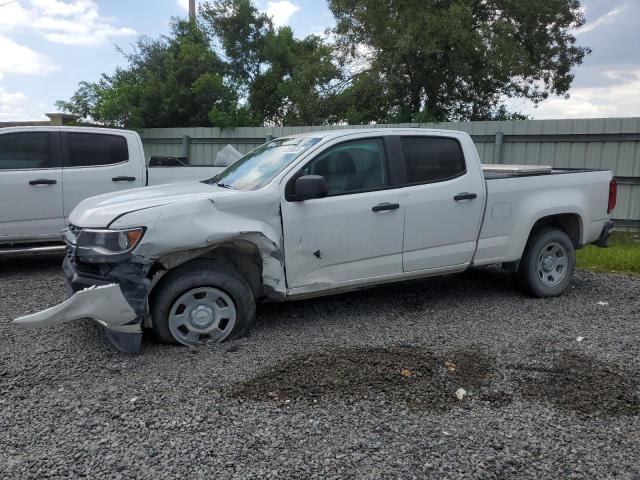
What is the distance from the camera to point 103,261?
4.29 metres

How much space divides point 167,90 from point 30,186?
1154 cm

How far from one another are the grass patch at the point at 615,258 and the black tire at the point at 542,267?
1.86 metres

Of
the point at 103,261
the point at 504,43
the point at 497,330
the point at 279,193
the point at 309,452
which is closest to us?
the point at 309,452

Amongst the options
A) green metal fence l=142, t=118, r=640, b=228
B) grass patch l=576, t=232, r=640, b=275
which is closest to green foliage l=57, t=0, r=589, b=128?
green metal fence l=142, t=118, r=640, b=228

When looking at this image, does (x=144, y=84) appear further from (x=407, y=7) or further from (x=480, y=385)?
(x=480, y=385)

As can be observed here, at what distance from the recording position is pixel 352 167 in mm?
5281

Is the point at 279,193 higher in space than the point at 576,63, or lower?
lower

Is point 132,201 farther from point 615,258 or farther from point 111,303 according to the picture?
point 615,258

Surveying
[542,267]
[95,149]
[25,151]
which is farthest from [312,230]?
[25,151]

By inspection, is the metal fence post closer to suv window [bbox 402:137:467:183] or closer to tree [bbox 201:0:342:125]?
suv window [bbox 402:137:467:183]

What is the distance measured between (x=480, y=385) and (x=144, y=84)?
57.0ft

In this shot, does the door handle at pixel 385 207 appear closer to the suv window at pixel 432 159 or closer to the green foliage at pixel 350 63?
the suv window at pixel 432 159

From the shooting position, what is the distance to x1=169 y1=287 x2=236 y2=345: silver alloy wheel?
Result: 456cm

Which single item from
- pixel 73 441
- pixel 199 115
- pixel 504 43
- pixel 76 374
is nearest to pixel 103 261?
pixel 76 374
